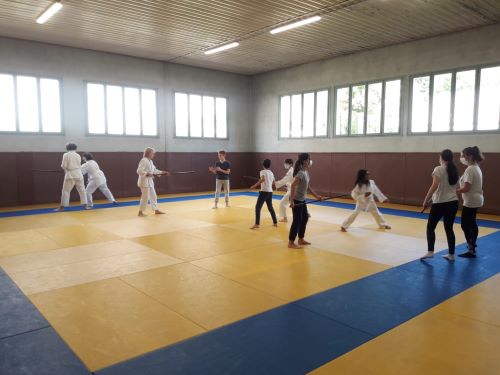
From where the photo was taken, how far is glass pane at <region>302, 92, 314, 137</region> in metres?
13.8

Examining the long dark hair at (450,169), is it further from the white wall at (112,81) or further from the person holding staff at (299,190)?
the white wall at (112,81)

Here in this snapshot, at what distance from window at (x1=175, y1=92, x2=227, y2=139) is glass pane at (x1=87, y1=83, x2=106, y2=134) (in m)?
2.69

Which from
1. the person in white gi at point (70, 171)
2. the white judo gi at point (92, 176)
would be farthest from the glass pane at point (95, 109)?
the person in white gi at point (70, 171)

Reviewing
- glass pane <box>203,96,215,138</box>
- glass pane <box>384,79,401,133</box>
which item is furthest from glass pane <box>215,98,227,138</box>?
glass pane <box>384,79,401,133</box>

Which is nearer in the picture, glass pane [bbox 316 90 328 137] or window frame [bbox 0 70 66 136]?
window frame [bbox 0 70 66 136]

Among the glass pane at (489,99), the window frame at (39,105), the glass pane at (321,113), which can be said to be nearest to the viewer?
the glass pane at (489,99)

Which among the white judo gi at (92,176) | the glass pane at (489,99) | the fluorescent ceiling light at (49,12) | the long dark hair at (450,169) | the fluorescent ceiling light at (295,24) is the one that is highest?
the fluorescent ceiling light at (295,24)

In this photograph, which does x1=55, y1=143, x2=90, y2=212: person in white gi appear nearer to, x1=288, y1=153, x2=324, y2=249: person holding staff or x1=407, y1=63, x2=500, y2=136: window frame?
x1=288, y1=153, x2=324, y2=249: person holding staff

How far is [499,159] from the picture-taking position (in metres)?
9.39

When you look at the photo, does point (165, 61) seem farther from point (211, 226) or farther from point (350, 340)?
point (350, 340)

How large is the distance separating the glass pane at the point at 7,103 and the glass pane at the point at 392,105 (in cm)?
1068

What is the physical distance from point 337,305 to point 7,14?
960cm

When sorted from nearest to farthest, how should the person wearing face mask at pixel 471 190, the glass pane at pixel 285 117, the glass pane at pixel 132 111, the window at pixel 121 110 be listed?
the person wearing face mask at pixel 471 190 → the window at pixel 121 110 → the glass pane at pixel 132 111 → the glass pane at pixel 285 117

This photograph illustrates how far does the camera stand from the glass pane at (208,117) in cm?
1501
